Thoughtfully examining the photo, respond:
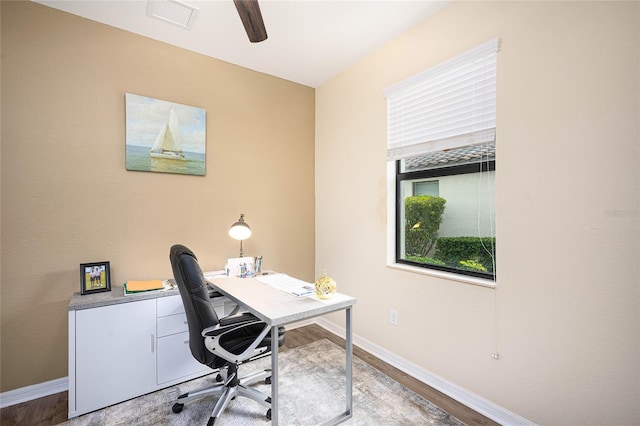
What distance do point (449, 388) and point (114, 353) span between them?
2291 mm

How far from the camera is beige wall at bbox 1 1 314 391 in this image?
2045mm

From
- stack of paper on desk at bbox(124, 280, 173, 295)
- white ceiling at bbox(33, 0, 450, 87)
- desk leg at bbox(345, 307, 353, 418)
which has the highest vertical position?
white ceiling at bbox(33, 0, 450, 87)

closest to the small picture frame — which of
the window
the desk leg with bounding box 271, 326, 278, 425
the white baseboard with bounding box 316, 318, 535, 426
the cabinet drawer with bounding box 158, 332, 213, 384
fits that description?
the cabinet drawer with bounding box 158, 332, 213, 384

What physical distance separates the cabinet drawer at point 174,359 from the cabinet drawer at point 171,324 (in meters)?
0.04

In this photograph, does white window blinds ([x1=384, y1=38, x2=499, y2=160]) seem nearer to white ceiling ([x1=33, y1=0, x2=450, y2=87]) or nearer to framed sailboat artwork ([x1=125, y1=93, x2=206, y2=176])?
white ceiling ([x1=33, y1=0, x2=450, y2=87])

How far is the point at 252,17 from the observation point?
1516 mm

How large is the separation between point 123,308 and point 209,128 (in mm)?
1674

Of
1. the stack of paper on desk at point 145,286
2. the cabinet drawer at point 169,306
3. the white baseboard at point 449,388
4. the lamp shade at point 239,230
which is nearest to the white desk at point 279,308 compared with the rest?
the cabinet drawer at point 169,306

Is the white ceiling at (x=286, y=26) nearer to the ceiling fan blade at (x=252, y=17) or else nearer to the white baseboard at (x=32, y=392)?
the ceiling fan blade at (x=252, y=17)

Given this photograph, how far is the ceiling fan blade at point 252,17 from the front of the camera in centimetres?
145

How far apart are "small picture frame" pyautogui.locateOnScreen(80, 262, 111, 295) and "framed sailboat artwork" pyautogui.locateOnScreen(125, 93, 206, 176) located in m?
0.80

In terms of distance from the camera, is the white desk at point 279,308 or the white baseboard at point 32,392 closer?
the white desk at point 279,308

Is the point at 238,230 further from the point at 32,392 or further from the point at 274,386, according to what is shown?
the point at 32,392

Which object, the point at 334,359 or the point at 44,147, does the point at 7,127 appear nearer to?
the point at 44,147
